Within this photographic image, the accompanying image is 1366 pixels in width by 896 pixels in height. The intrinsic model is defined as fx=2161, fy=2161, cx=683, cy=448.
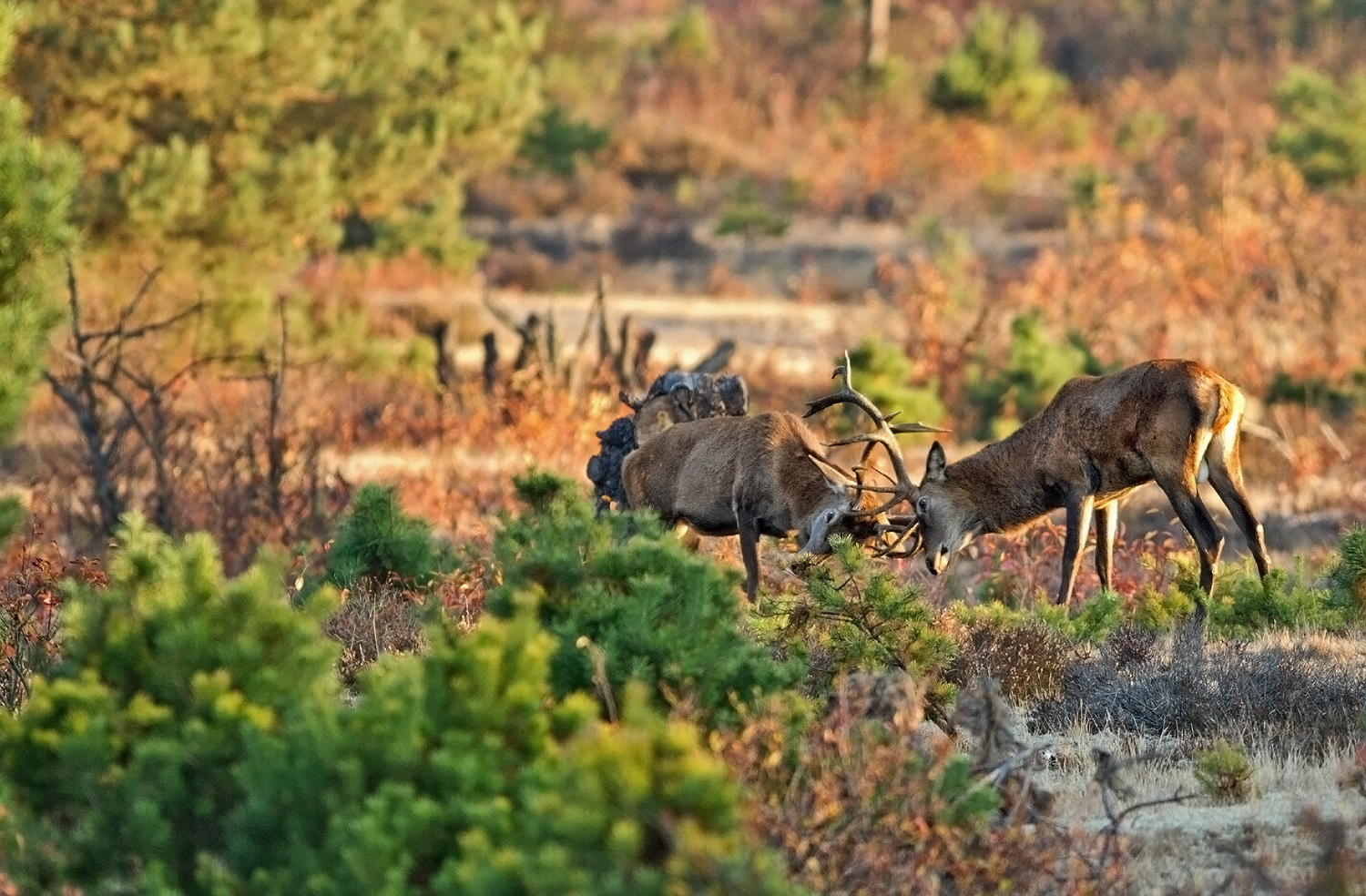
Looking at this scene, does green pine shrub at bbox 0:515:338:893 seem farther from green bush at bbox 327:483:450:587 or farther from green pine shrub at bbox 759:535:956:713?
green bush at bbox 327:483:450:587

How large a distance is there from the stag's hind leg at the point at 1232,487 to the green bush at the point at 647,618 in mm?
5646

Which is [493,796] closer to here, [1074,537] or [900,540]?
[900,540]

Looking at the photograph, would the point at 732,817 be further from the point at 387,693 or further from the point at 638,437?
the point at 638,437

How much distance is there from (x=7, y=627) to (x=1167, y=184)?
32.2 m

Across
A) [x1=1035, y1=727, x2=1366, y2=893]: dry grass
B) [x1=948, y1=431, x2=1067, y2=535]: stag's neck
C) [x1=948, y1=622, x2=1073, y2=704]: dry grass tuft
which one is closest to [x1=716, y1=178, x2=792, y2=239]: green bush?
[x1=948, y1=431, x2=1067, y2=535]: stag's neck

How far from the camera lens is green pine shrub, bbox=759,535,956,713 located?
8.69 m

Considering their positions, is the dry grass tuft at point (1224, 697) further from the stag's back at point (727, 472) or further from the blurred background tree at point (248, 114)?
the blurred background tree at point (248, 114)

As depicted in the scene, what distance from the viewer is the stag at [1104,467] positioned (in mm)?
12102

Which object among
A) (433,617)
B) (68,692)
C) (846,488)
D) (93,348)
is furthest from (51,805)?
(93,348)

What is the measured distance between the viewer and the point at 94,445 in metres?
16.2

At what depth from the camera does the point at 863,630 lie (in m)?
8.96

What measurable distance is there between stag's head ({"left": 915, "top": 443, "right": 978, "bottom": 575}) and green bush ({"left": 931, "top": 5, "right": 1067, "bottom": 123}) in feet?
96.5

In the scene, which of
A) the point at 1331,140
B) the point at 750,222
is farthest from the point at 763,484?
the point at 750,222

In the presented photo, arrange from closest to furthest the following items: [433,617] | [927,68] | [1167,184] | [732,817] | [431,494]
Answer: [732,817], [433,617], [431,494], [1167,184], [927,68]
